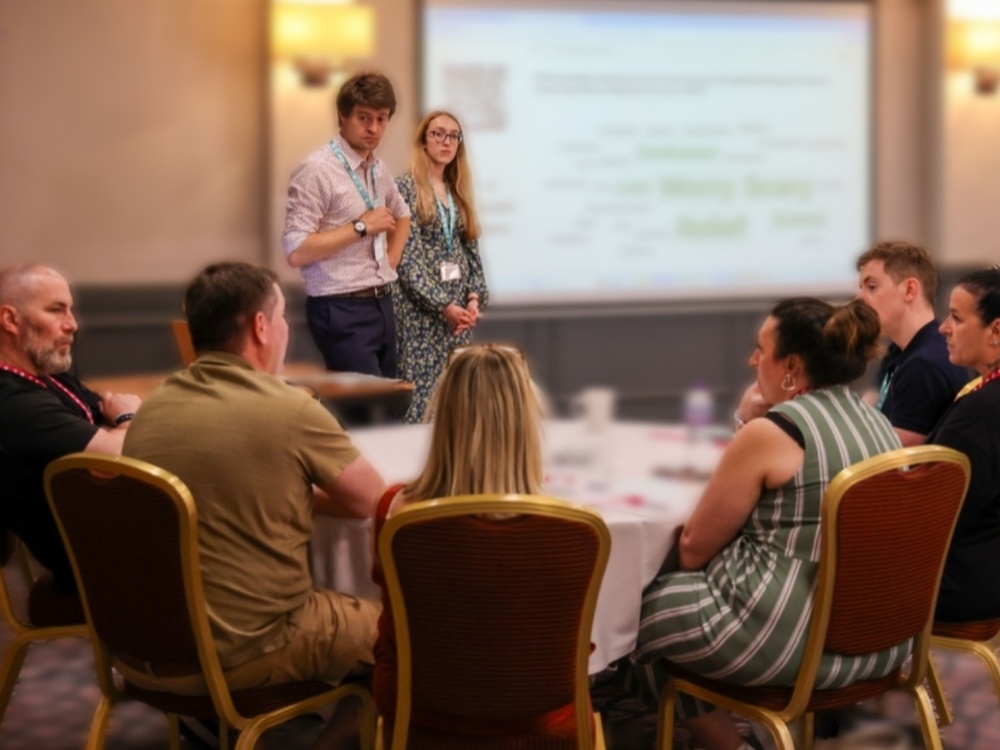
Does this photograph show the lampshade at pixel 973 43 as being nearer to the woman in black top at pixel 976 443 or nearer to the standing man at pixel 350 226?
the woman in black top at pixel 976 443

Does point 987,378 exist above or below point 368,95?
below

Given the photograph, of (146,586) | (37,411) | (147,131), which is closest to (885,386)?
(146,586)

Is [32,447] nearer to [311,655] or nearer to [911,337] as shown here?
[311,655]

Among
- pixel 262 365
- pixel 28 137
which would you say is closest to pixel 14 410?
pixel 262 365

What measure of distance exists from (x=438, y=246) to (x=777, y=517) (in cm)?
88

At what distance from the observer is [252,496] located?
88.7 inches

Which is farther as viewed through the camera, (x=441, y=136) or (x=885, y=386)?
(x=885, y=386)

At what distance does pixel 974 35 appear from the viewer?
689 centimetres

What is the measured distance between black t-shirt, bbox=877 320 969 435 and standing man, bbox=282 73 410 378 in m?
1.46

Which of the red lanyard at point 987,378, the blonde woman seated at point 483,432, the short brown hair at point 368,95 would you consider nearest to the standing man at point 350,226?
the short brown hair at point 368,95

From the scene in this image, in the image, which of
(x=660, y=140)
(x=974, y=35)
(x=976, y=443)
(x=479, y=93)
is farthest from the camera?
(x=974, y=35)

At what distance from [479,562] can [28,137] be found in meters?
4.25

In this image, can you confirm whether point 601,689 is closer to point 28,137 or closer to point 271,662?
point 271,662

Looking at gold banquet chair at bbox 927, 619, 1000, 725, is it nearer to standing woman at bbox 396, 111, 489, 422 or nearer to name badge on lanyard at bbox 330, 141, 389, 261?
standing woman at bbox 396, 111, 489, 422
